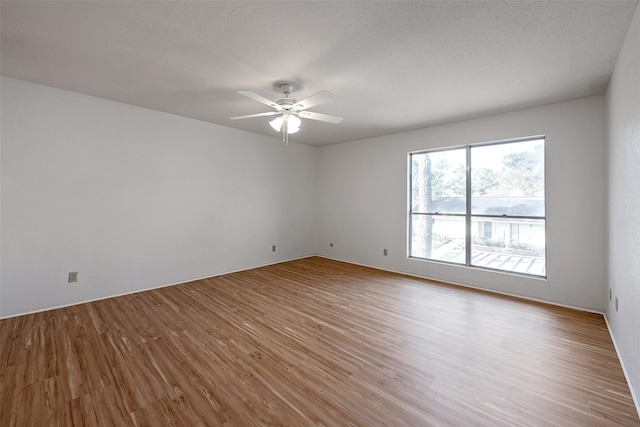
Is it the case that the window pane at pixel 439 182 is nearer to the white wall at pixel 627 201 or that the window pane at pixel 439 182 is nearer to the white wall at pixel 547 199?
the white wall at pixel 547 199

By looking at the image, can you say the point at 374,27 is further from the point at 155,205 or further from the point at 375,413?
the point at 155,205

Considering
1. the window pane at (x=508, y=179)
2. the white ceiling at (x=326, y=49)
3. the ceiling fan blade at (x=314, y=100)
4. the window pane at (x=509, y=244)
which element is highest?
the white ceiling at (x=326, y=49)

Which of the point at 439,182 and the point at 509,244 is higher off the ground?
the point at 439,182

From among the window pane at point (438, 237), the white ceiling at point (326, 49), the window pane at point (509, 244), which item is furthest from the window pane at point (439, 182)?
the white ceiling at point (326, 49)

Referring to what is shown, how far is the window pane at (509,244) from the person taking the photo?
3.61 m

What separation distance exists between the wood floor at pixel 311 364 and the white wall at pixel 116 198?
0.45 m

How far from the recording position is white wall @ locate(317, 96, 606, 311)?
3166 millimetres

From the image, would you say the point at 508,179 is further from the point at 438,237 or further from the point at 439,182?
the point at 438,237

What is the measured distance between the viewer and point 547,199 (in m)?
3.45

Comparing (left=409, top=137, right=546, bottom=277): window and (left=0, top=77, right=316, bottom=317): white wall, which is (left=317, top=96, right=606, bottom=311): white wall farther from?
(left=0, top=77, right=316, bottom=317): white wall

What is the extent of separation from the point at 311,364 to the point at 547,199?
359cm

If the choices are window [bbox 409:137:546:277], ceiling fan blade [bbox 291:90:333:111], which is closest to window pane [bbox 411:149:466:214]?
window [bbox 409:137:546:277]

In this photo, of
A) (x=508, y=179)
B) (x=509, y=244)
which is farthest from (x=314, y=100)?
(x=509, y=244)

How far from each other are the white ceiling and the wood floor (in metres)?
2.56
